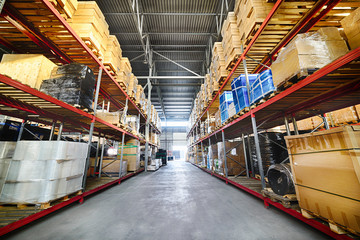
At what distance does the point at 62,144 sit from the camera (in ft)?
8.53

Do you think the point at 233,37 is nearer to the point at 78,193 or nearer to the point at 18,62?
the point at 18,62

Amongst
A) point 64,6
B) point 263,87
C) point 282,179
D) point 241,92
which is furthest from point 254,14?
point 64,6

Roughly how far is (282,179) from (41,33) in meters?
6.21

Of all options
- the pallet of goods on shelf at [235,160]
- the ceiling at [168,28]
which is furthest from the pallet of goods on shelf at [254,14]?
the ceiling at [168,28]

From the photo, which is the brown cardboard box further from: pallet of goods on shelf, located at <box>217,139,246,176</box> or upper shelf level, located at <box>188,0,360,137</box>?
upper shelf level, located at <box>188,0,360,137</box>

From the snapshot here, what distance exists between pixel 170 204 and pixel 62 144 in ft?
8.29

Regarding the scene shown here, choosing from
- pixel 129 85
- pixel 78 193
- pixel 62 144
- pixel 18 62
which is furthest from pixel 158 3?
pixel 78 193

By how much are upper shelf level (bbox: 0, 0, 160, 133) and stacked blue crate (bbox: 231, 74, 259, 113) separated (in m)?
4.39

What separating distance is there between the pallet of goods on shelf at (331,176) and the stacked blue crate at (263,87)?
4.02ft

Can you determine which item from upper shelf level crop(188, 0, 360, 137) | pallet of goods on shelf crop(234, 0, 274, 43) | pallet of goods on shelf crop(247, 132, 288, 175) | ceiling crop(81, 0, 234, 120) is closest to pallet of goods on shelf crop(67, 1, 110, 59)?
ceiling crop(81, 0, 234, 120)

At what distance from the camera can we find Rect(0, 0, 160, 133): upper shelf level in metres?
2.60

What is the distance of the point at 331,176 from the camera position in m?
1.64

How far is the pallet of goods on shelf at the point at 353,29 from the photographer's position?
192 cm

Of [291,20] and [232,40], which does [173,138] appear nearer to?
[232,40]
